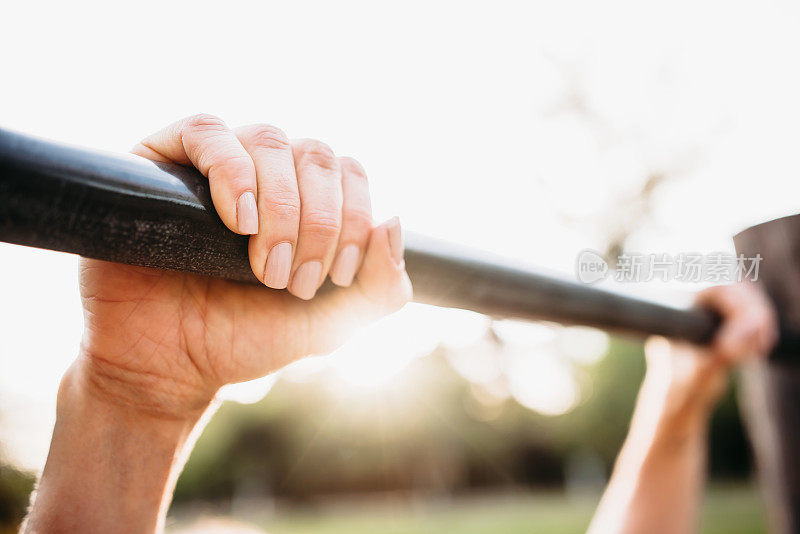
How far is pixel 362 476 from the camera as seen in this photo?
96.9 ft

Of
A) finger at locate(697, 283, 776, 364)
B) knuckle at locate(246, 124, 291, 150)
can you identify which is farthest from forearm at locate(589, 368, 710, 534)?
knuckle at locate(246, 124, 291, 150)

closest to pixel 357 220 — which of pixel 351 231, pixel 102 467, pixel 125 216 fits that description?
pixel 351 231

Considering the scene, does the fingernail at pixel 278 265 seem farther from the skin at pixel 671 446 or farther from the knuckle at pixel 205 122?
the skin at pixel 671 446

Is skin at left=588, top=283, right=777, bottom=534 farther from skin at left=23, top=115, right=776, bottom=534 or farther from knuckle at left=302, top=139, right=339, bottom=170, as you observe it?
knuckle at left=302, top=139, right=339, bottom=170

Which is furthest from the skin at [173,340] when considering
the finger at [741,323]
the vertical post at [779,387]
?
the vertical post at [779,387]

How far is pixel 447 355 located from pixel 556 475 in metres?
8.68

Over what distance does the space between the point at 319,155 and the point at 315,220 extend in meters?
0.13

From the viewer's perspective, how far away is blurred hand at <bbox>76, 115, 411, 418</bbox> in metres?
0.78

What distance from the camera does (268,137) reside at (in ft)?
2.83

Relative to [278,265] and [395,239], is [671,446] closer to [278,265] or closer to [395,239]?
[395,239]

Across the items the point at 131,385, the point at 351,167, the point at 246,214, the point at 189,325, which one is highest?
the point at 351,167

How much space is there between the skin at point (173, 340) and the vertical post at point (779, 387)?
4.99ft

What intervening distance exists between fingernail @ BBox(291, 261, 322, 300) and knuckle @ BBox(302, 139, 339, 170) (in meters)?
0.17

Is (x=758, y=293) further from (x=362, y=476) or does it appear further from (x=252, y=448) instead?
(x=252, y=448)
